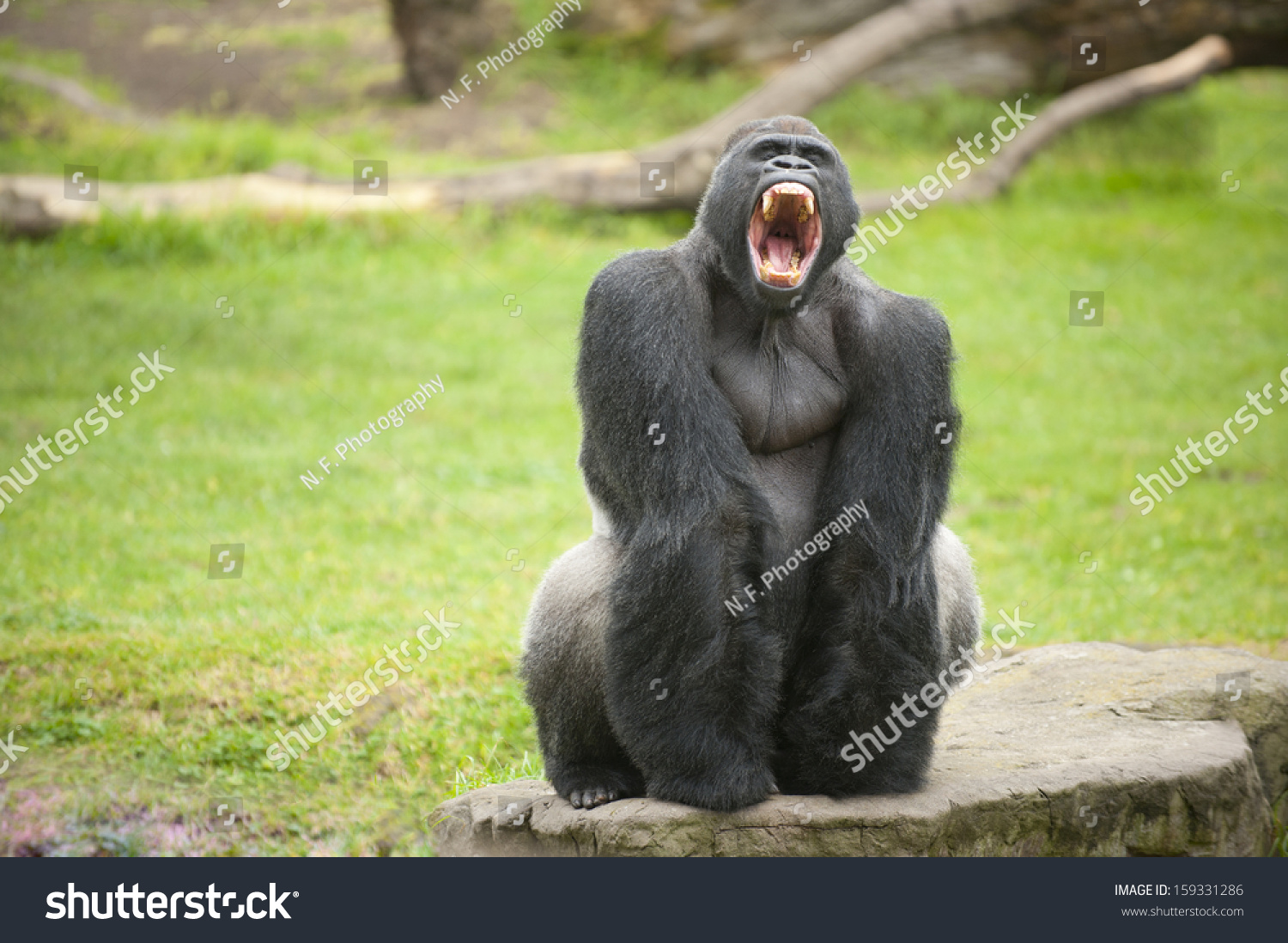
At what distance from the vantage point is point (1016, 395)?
1223cm

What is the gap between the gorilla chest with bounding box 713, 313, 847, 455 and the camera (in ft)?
14.6

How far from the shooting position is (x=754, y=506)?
424 cm

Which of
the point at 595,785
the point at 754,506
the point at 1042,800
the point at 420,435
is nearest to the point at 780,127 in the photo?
the point at 754,506

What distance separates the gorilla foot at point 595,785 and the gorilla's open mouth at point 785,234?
5.90 feet

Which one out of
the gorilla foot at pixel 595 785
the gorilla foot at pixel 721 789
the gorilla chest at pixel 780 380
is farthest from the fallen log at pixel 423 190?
the gorilla foot at pixel 721 789

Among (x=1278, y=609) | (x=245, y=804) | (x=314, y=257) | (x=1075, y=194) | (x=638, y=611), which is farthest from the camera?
(x=1075, y=194)

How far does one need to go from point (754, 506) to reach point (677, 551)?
0.98 feet

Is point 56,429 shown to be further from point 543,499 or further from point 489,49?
point 489,49

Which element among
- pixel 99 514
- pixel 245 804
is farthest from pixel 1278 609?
pixel 99 514

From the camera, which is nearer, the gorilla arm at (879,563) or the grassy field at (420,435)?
the gorilla arm at (879,563)

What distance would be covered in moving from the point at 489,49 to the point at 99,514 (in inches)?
378

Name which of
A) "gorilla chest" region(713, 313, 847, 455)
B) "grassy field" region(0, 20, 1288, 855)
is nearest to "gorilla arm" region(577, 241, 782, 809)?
"gorilla chest" region(713, 313, 847, 455)

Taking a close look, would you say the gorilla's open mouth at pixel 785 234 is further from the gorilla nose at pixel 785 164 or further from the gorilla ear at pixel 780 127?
the gorilla ear at pixel 780 127

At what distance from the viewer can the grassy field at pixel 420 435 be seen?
6242 mm
